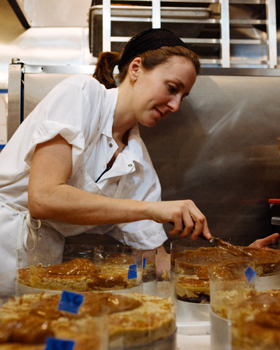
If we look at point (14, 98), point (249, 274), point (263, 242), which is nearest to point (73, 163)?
point (249, 274)

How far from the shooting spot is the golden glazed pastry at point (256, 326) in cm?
44

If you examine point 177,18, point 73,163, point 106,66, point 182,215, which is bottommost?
point 182,215

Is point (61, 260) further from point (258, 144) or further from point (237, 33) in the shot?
point (237, 33)

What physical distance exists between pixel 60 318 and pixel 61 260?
408 mm

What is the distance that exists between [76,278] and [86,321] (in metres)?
0.34

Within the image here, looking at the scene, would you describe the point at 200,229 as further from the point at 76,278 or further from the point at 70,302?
the point at 70,302

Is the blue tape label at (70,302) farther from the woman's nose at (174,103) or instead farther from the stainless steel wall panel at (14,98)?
the stainless steel wall panel at (14,98)

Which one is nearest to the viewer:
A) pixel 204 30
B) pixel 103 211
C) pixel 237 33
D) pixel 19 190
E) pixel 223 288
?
pixel 223 288

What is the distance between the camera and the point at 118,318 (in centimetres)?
51

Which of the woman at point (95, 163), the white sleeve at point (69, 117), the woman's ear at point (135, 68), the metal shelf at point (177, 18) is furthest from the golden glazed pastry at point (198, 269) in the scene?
the metal shelf at point (177, 18)

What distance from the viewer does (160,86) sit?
1.34 meters

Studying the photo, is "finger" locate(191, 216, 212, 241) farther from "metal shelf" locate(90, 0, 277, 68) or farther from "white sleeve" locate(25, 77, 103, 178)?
"metal shelf" locate(90, 0, 277, 68)

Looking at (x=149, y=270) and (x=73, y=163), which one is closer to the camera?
(x=149, y=270)

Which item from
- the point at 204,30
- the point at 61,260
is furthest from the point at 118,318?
the point at 204,30
